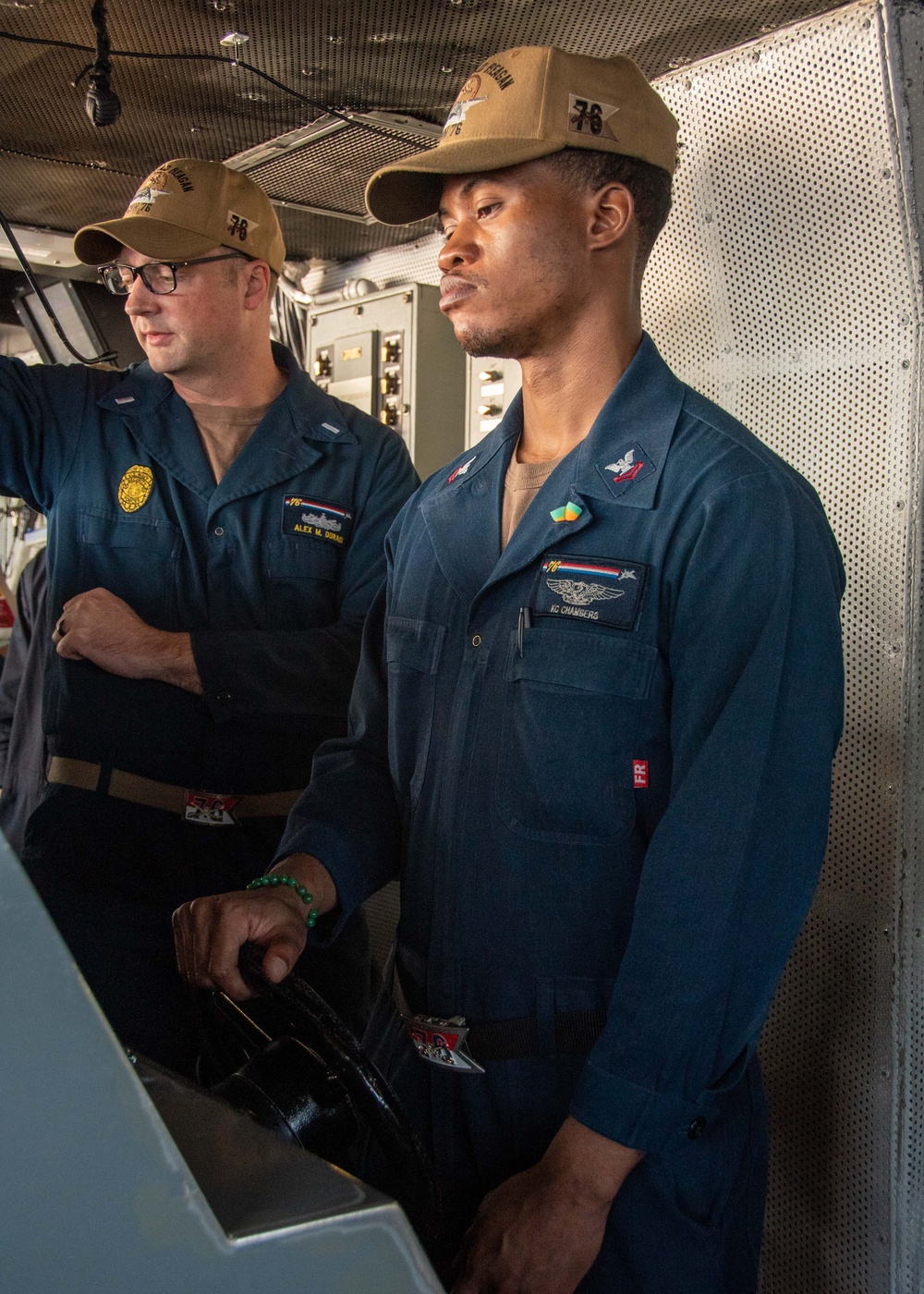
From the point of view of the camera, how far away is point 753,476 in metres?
1.34

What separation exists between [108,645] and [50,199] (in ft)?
7.77

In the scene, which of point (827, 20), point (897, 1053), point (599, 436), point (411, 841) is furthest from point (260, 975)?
A: point (827, 20)

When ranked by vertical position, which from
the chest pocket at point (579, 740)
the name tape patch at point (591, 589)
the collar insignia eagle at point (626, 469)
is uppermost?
the collar insignia eagle at point (626, 469)

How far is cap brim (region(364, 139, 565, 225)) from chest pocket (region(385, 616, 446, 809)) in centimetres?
61

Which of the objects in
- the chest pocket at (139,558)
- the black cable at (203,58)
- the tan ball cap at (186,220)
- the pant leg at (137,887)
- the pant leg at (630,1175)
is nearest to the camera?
the pant leg at (630,1175)

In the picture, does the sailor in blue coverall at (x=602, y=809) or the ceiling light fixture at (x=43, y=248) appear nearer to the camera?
the sailor in blue coverall at (x=602, y=809)

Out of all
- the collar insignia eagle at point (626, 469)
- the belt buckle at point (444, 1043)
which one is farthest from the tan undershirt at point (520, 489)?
the belt buckle at point (444, 1043)

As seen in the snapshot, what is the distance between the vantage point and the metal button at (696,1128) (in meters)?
1.27

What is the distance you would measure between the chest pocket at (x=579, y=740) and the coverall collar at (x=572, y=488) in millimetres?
140

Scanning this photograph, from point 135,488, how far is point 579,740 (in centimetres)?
130

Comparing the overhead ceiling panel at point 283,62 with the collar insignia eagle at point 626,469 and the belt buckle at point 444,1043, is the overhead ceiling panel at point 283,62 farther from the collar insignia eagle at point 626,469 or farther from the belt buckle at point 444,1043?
the belt buckle at point 444,1043

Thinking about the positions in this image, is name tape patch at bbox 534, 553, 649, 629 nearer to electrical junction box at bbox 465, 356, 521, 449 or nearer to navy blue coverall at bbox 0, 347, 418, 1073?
navy blue coverall at bbox 0, 347, 418, 1073

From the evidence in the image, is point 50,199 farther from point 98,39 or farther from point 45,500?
point 45,500

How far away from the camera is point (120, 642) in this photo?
2.12m
